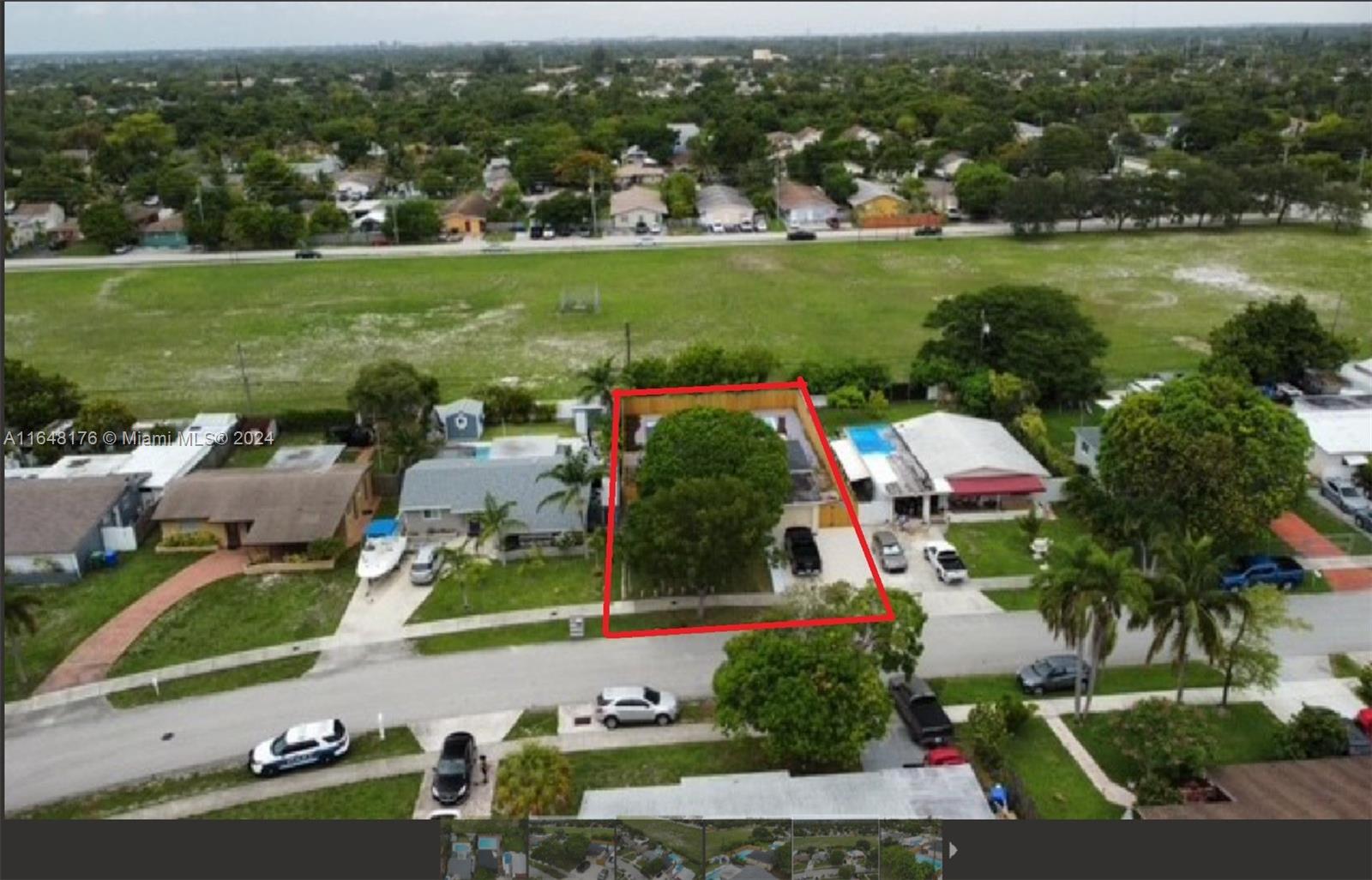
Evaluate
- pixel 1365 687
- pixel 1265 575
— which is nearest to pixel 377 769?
pixel 1365 687

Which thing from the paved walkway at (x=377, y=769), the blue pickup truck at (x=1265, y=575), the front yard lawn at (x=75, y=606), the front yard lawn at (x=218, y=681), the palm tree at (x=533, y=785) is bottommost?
the front yard lawn at (x=75, y=606)

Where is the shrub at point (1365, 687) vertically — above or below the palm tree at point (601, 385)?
below

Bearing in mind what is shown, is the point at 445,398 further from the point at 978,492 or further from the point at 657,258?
the point at 657,258

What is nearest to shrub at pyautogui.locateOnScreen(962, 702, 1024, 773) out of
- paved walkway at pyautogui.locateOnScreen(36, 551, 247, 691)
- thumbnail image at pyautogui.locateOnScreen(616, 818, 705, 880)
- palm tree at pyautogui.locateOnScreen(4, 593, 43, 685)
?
thumbnail image at pyautogui.locateOnScreen(616, 818, 705, 880)

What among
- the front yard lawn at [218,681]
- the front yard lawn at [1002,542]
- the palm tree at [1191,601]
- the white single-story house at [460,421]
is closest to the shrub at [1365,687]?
the palm tree at [1191,601]

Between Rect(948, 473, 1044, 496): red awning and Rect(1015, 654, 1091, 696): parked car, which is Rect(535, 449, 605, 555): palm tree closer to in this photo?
Rect(948, 473, 1044, 496): red awning

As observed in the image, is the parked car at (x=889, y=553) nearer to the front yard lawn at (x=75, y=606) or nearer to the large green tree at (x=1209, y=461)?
the large green tree at (x=1209, y=461)

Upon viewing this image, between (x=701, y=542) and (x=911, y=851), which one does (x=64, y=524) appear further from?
(x=911, y=851)

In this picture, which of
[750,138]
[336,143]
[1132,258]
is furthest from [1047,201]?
[336,143]
